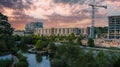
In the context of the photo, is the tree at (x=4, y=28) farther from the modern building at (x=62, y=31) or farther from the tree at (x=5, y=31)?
the modern building at (x=62, y=31)

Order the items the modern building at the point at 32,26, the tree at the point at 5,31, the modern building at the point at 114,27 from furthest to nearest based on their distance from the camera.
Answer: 1. the modern building at the point at 32,26
2. the modern building at the point at 114,27
3. the tree at the point at 5,31

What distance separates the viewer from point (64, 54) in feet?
79.7

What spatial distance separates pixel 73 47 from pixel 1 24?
32.1ft

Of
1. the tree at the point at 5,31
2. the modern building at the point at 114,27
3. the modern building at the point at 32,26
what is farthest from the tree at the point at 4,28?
the modern building at the point at 32,26

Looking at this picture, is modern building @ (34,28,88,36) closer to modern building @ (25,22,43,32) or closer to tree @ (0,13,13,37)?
modern building @ (25,22,43,32)

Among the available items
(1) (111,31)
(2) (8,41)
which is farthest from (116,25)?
(2) (8,41)

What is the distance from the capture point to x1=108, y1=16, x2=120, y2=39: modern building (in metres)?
76.7

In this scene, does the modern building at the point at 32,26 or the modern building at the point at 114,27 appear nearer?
the modern building at the point at 114,27

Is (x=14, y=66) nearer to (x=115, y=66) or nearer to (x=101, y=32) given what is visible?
(x=115, y=66)

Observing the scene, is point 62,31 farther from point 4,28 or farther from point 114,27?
point 4,28

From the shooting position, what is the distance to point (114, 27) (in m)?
78.1

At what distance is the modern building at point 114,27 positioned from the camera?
252 feet

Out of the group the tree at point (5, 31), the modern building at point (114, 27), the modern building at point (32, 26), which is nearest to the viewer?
the tree at point (5, 31)

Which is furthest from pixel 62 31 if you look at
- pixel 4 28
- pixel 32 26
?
pixel 4 28
